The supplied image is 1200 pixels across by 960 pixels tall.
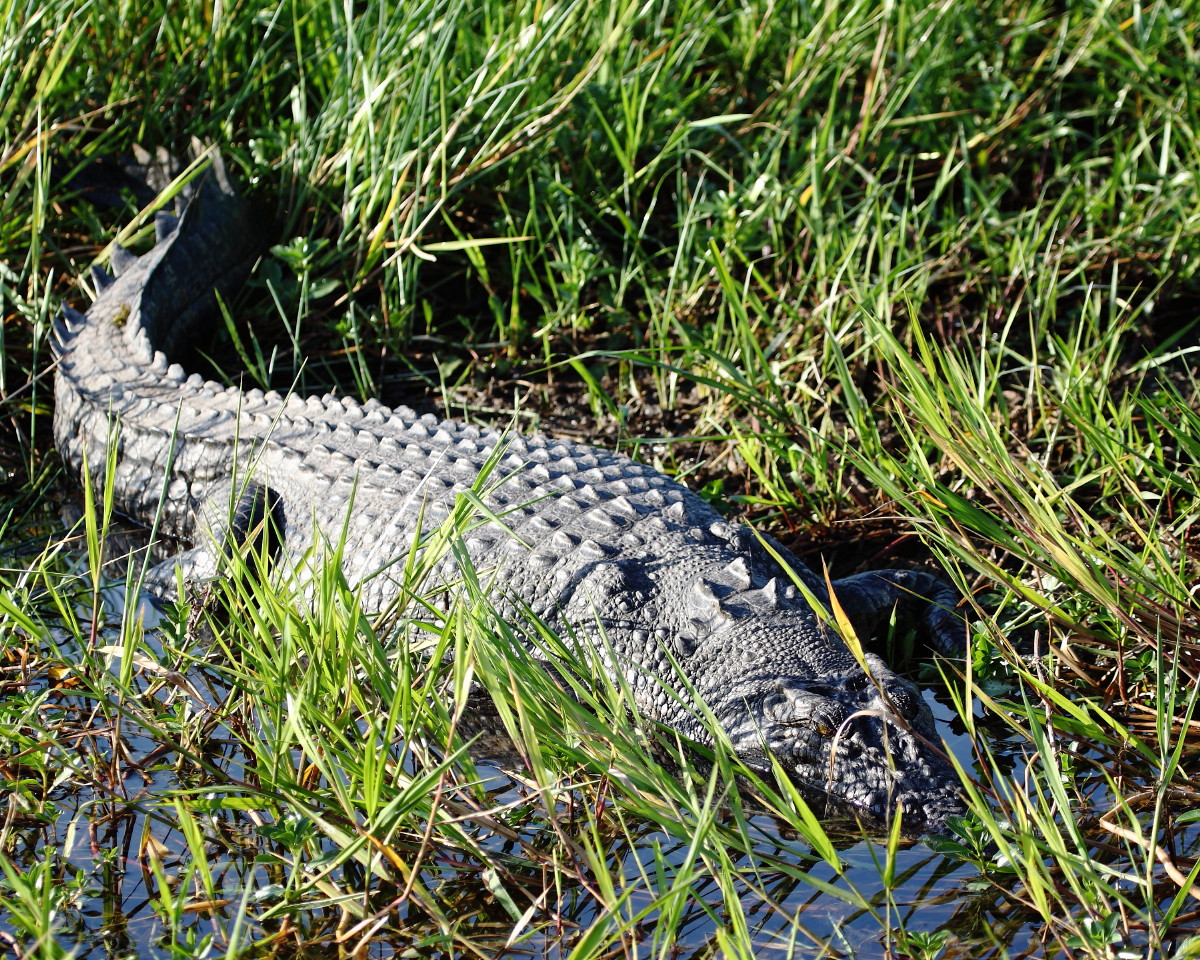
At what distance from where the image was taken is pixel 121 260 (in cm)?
413

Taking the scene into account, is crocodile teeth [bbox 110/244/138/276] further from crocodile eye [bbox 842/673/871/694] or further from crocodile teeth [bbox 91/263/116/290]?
crocodile eye [bbox 842/673/871/694]

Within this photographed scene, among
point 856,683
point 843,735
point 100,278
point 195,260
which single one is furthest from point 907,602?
point 100,278

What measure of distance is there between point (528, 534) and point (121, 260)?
2.12m

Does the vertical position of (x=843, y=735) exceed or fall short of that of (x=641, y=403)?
it exceeds it

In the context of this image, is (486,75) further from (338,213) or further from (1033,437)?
(1033,437)

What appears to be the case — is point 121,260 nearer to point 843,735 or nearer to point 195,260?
point 195,260

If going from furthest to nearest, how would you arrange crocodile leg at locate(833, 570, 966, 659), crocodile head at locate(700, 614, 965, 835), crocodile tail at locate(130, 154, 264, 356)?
crocodile tail at locate(130, 154, 264, 356), crocodile leg at locate(833, 570, 966, 659), crocodile head at locate(700, 614, 965, 835)

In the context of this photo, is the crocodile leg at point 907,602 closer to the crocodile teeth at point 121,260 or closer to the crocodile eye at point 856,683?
the crocodile eye at point 856,683

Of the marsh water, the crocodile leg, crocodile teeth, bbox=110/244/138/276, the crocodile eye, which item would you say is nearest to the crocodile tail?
crocodile teeth, bbox=110/244/138/276

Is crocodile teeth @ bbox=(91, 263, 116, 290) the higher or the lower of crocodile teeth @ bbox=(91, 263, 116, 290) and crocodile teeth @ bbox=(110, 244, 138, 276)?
the lower

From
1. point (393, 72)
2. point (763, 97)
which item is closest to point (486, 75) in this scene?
point (393, 72)

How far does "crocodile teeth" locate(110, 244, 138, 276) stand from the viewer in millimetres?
4105

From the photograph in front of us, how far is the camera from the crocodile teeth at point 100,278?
4047mm

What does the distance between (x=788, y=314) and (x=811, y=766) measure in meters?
1.98
